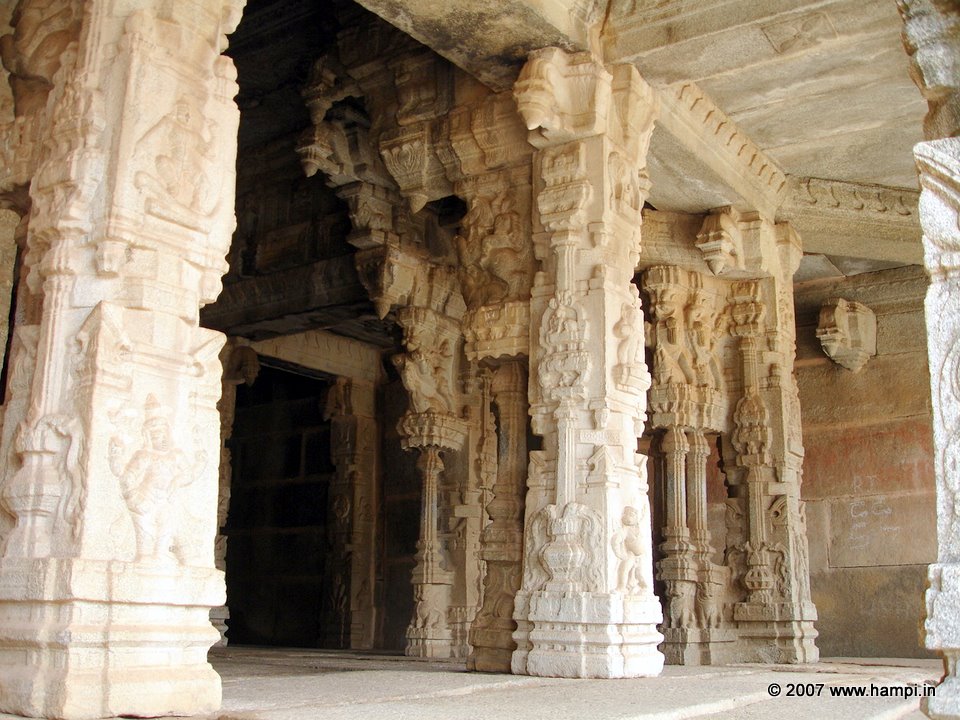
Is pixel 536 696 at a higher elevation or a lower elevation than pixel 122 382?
lower

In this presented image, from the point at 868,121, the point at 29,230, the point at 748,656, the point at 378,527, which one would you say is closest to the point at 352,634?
the point at 378,527

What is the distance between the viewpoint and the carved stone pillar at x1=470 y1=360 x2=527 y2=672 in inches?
242

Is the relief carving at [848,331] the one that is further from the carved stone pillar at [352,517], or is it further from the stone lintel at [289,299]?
the carved stone pillar at [352,517]

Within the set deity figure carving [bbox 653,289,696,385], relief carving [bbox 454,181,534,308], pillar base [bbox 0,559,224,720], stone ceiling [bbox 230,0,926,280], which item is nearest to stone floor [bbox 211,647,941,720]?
pillar base [bbox 0,559,224,720]

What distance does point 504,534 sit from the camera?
6395 millimetres

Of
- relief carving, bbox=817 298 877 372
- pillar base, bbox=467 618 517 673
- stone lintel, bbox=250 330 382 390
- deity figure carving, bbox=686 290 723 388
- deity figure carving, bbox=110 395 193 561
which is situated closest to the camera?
deity figure carving, bbox=110 395 193 561

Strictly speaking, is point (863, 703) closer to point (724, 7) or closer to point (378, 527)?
point (724, 7)

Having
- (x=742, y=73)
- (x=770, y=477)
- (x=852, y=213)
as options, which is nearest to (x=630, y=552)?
(x=770, y=477)

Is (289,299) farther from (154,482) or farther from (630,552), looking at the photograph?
(154,482)

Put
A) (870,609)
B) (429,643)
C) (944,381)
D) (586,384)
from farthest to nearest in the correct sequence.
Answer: (870,609) < (429,643) < (586,384) < (944,381)

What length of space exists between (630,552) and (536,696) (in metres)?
1.38

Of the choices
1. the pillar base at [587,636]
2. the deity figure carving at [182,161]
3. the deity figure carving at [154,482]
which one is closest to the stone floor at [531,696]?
the pillar base at [587,636]

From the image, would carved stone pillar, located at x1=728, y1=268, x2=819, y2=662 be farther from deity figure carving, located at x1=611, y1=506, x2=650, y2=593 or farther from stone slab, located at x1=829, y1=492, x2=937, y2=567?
deity figure carving, located at x1=611, y1=506, x2=650, y2=593

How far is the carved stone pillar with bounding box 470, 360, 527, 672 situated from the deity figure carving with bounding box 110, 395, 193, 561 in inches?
107
